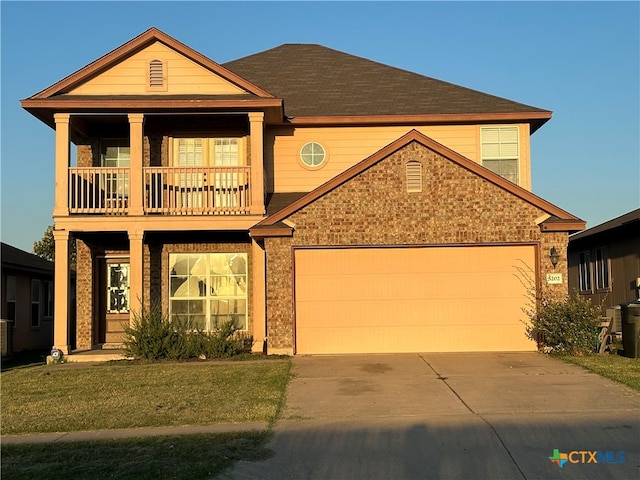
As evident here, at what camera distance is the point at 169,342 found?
14602 mm

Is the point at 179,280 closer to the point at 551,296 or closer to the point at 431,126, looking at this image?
the point at 431,126

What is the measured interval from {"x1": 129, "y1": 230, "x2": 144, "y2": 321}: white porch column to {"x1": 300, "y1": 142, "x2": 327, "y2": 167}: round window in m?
4.68

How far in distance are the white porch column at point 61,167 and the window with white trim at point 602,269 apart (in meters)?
16.8

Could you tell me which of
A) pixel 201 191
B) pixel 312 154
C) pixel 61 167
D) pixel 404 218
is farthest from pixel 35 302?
pixel 404 218

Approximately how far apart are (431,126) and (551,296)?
555cm

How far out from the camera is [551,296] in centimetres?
1455

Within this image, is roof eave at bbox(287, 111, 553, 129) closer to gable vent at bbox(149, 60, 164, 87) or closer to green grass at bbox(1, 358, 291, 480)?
gable vent at bbox(149, 60, 164, 87)

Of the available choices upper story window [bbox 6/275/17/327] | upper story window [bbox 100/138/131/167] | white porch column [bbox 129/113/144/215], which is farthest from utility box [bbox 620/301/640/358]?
upper story window [bbox 6/275/17/327]

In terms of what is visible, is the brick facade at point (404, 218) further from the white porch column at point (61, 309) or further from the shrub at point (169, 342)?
the white porch column at point (61, 309)

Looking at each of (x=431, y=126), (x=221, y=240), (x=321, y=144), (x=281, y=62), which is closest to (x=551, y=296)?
(x=431, y=126)

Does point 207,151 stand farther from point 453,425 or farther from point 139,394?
point 453,425

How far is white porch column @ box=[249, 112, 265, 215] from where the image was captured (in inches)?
620

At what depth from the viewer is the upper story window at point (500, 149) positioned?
17.3m

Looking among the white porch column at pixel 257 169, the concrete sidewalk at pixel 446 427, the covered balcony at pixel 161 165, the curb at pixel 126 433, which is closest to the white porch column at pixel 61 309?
the covered balcony at pixel 161 165
